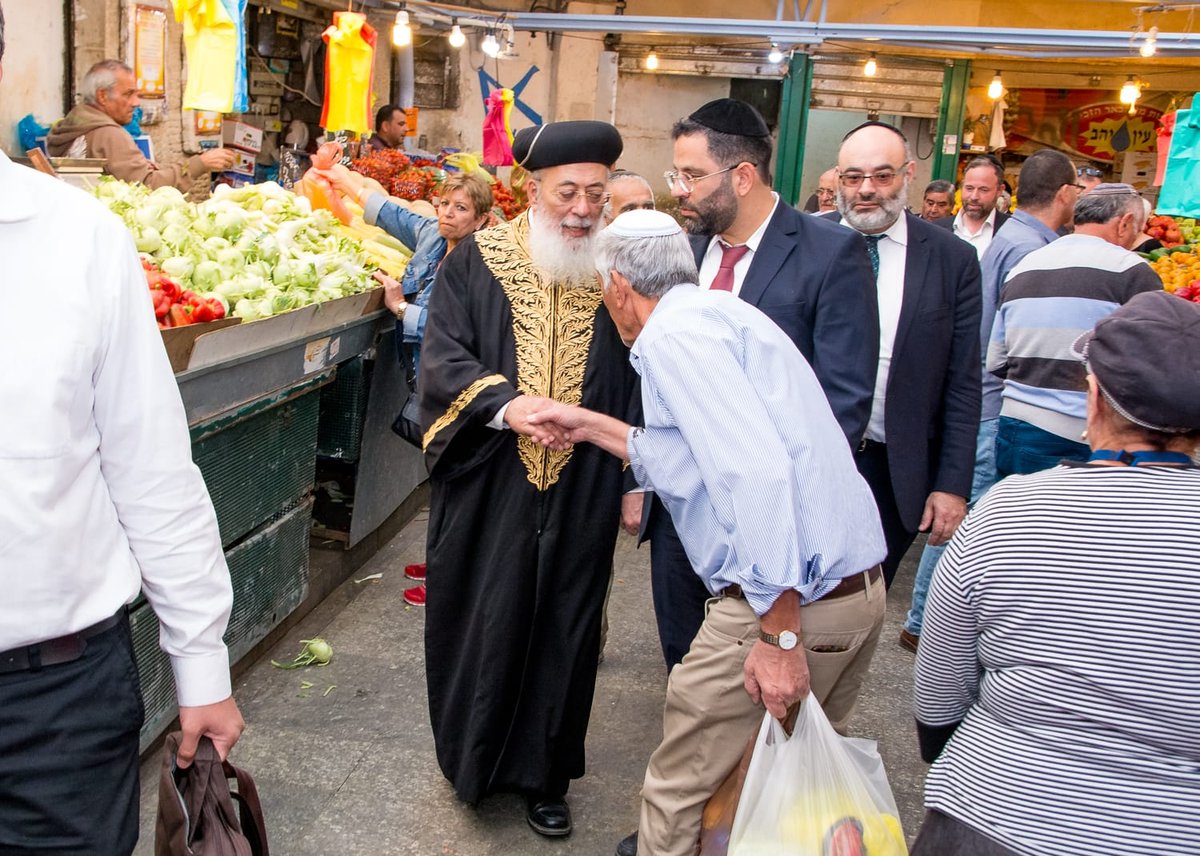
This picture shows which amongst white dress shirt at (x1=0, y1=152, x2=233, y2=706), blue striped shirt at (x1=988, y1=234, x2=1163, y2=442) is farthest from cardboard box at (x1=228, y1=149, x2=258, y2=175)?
white dress shirt at (x1=0, y1=152, x2=233, y2=706)

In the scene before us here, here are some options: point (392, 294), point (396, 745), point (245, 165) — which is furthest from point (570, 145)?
point (245, 165)

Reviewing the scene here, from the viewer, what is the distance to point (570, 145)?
327 cm

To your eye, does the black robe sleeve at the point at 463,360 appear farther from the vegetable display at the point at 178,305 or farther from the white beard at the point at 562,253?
the vegetable display at the point at 178,305

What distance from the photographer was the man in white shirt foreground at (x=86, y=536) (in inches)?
68.4

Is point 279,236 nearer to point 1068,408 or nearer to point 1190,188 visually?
point 1068,408

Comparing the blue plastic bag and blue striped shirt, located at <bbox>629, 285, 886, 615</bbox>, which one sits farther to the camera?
the blue plastic bag

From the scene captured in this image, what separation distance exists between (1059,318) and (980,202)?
2594 millimetres

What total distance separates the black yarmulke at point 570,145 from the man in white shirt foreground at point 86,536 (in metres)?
1.63

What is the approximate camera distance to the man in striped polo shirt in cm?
448

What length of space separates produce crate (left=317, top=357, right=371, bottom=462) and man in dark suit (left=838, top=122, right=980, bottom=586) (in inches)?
97.6

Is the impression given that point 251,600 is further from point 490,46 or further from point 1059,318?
point 490,46

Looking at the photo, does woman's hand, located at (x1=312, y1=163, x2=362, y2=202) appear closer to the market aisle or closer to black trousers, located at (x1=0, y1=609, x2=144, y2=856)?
the market aisle

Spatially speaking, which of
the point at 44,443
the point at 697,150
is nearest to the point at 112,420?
the point at 44,443

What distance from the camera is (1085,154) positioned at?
1498cm
